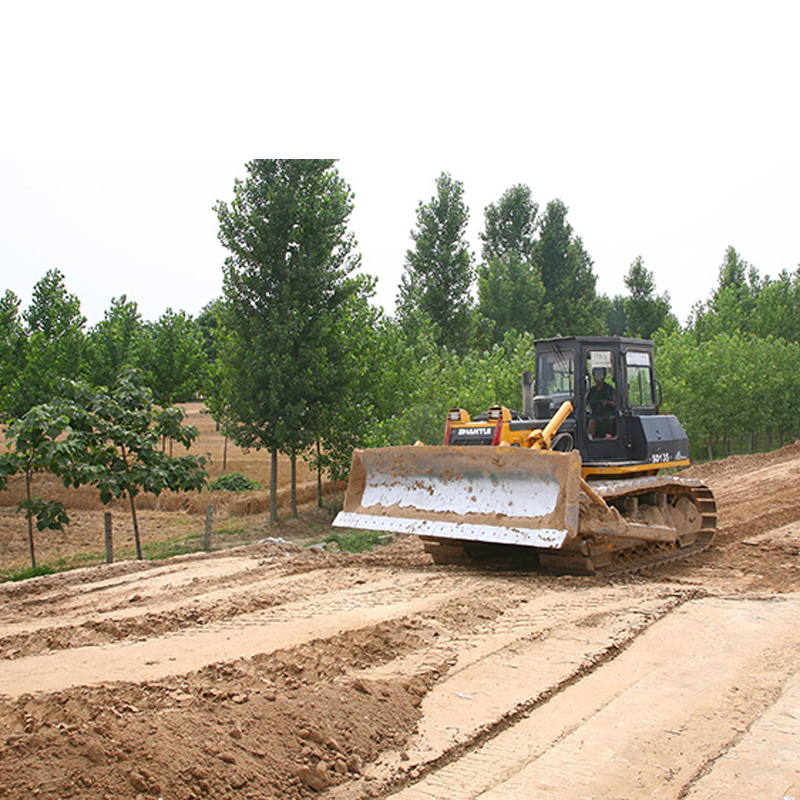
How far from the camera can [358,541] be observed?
46.9 feet

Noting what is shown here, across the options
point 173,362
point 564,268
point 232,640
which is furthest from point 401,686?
point 564,268

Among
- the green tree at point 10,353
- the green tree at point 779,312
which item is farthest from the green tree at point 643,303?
the green tree at point 10,353

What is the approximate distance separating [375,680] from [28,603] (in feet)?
15.8

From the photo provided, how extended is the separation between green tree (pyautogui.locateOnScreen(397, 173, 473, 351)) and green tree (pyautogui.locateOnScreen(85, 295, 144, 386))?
617 inches

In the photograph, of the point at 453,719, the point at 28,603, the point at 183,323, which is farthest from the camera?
the point at 183,323

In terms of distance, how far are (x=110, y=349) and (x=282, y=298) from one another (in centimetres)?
1264

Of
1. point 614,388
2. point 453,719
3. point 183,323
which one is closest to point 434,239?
point 183,323

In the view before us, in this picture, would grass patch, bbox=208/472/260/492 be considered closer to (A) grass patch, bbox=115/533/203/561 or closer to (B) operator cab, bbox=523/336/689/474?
(A) grass patch, bbox=115/533/203/561

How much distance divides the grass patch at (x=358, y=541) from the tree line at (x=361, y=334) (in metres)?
2.74

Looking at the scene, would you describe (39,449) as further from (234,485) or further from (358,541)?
(234,485)

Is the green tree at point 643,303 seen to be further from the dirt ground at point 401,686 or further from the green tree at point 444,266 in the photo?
the dirt ground at point 401,686

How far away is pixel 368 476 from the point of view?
415 inches

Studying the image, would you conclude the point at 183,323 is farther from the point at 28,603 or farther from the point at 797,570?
the point at 797,570

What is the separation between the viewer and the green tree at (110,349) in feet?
86.8
